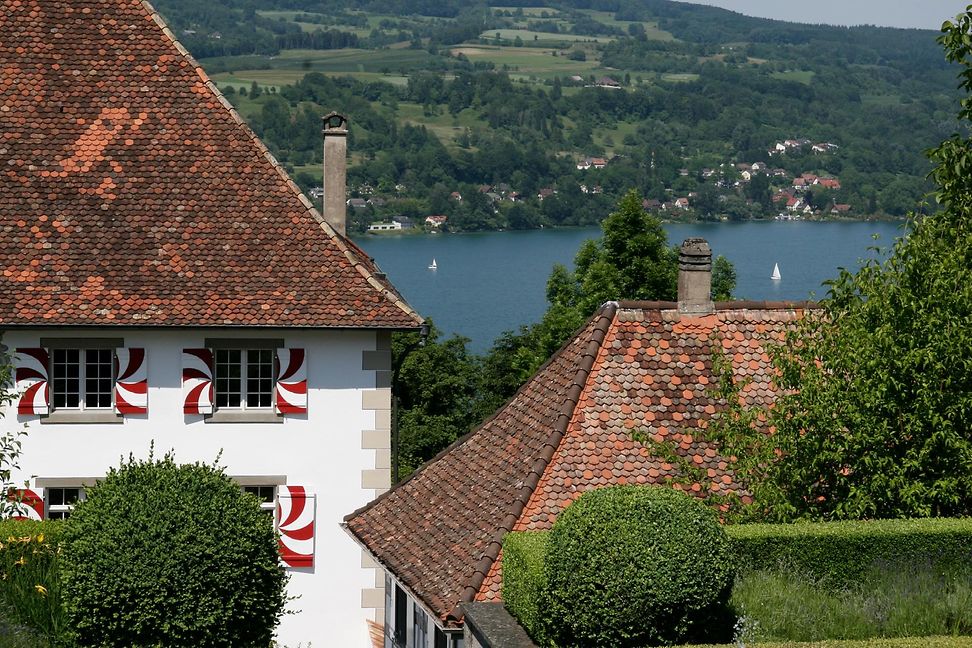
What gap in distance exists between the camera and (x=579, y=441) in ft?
56.3

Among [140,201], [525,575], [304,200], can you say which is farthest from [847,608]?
[140,201]

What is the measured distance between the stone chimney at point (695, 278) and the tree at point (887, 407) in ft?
6.78

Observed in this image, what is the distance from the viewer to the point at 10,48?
24.6 metres

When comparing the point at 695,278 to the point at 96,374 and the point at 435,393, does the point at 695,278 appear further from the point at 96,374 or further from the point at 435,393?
the point at 435,393

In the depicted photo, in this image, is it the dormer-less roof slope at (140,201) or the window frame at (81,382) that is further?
the dormer-less roof slope at (140,201)

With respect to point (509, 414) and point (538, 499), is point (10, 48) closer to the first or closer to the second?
point (509, 414)

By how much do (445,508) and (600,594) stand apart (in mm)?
5669

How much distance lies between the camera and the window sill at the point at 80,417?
74.3 feet

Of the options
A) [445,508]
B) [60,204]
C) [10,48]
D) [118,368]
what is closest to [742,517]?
[445,508]

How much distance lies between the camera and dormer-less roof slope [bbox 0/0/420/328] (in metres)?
22.7

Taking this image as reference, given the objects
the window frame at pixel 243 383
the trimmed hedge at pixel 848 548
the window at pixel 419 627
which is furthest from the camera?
the window frame at pixel 243 383

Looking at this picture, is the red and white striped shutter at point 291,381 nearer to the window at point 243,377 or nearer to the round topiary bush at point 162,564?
the window at point 243,377

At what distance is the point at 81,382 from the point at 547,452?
8.44 meters

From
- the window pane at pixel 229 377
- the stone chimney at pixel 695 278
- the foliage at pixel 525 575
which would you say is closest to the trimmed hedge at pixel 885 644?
the foliage at pixel 525 575
